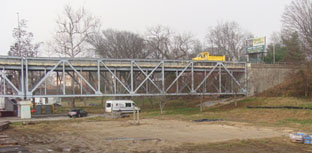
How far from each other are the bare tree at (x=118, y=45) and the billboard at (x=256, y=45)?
26.3 metres

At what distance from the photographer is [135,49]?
73.4m

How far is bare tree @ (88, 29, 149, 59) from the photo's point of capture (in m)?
72.4

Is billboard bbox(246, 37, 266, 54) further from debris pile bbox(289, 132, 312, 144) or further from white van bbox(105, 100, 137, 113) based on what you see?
debris pile bbox(289, 132, 312, 144)

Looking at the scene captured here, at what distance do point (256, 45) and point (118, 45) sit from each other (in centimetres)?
3124

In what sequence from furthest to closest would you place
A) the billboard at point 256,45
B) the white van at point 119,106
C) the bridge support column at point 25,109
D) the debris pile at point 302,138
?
the billboard at point 256,45, the white van at point 119,106, the bridge support column at point 25,109, the debris pile at point 302,138

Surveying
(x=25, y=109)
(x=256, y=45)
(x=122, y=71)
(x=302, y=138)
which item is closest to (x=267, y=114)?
(x=302, y=138)

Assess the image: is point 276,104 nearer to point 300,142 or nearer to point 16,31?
point 300,142

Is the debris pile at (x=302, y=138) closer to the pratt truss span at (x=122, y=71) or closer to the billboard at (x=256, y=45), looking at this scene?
the pratt truss span at (x=122, y=71)

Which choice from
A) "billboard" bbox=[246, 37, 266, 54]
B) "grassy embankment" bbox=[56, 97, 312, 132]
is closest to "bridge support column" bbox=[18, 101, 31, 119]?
"grassy embankment" bbox=[56, 97, 312, 132]

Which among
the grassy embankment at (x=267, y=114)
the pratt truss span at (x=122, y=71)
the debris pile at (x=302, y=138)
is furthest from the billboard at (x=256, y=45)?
the debris pile at (x=302, y=138)

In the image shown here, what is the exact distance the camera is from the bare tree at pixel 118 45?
72438mm

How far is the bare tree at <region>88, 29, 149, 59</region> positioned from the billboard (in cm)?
2626

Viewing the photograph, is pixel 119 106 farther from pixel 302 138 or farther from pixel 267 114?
pixel 302 138

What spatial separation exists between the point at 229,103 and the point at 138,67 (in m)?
13.5
